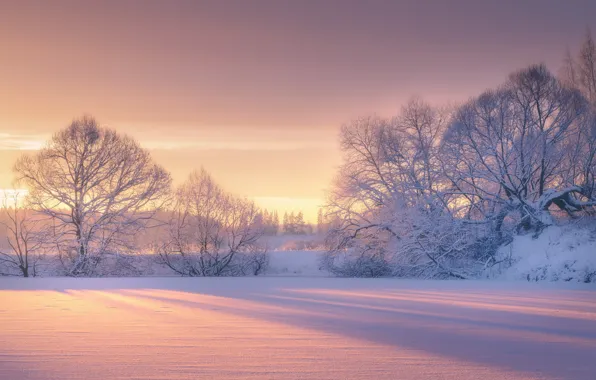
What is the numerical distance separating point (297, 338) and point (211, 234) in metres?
27.8

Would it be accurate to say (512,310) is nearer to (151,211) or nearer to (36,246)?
(151,211)

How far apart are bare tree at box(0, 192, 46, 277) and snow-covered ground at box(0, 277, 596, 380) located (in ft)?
59.9

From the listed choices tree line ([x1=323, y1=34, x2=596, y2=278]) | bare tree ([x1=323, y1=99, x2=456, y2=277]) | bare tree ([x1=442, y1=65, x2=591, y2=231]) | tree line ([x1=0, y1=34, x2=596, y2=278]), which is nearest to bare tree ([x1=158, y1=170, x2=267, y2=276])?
tree line ([x1=0, y1=34, x2=596, y2=278])

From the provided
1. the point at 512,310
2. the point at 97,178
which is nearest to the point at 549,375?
the point at 512,310

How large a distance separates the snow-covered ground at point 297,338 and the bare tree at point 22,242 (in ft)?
59.9

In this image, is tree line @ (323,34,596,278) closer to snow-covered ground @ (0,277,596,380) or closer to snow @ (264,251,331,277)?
snow @ (264,251,331,277)

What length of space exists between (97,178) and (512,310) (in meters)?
25.5

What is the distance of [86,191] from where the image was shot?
3234 cm

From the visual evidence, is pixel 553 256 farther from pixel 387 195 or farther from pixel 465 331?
pixel 465 331

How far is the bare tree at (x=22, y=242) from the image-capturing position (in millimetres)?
32406

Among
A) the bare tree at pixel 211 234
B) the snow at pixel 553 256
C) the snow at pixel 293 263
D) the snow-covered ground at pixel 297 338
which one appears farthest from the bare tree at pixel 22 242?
the snow at pixel 553 256

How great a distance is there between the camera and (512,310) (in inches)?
510

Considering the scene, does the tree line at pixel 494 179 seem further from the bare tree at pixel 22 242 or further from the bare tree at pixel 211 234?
the bare tree at pixel 22 242

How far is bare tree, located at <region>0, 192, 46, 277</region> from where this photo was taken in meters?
32.4
